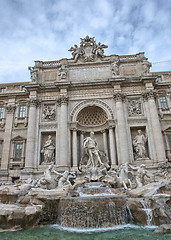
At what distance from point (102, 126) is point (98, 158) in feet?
13.0

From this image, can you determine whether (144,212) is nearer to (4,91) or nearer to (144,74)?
(144,74)

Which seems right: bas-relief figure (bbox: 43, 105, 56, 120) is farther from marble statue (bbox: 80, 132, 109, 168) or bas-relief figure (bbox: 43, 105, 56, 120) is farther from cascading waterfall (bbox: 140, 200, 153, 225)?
cascading waterfall (bbox: 140, 200, 153, 225)

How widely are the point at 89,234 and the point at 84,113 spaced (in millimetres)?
12884

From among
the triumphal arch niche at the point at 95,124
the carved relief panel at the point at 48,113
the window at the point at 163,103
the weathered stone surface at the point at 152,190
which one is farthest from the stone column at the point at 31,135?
the window at the point at 163,103

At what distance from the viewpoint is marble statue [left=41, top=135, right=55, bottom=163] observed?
16.9 metres

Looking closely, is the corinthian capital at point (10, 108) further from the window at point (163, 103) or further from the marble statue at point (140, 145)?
the window at point (163, 103)

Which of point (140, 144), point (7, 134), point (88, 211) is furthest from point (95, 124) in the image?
point (88, 211)

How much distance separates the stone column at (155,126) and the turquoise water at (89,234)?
895cm

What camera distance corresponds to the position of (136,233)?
23.7 feet

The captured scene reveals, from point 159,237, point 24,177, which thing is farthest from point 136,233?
point 24,177

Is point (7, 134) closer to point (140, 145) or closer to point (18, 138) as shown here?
point (18, 138)

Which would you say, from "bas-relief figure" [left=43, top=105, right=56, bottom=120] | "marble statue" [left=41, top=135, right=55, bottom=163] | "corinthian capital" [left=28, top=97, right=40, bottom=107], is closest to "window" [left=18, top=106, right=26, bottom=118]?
"corinthian capital" [left=28, top=97, right=40, bottom=107]

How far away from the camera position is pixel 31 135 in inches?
677

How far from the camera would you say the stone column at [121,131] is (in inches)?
630
